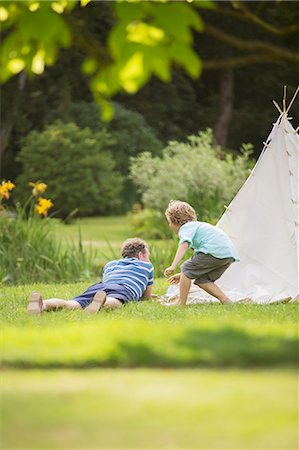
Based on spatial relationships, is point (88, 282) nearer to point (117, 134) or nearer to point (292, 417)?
point (292, 417)

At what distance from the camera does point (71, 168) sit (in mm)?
21641

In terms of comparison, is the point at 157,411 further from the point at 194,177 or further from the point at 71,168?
the point at 71,168

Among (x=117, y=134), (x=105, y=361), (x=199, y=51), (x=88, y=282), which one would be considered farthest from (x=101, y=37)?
(x=105, y=361)

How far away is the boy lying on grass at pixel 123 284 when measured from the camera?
7.70m

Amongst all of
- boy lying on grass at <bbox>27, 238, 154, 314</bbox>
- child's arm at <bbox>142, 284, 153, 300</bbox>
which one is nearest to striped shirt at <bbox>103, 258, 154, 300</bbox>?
boy lying on grass at <bbox>27, 238, 154, 314</bbox>

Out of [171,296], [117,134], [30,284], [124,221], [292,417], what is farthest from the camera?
[117,134]

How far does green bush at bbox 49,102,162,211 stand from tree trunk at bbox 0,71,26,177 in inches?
69.7

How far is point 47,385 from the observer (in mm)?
3969

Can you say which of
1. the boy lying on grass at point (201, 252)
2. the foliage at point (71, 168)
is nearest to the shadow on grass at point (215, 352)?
the boy lying on grass at point (201, 252)

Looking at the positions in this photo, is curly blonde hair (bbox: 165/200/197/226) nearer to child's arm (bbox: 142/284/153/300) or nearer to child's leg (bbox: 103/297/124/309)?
child's arm (bbox: 142/284/153/300)

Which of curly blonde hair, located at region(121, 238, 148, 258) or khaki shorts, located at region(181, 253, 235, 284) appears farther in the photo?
curly blonde hair, located at region(121, 238, 148, 258)

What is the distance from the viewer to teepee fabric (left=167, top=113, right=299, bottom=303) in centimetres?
852

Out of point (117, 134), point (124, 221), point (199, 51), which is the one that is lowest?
point (124, 221)

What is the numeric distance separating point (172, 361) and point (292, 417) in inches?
31.3
